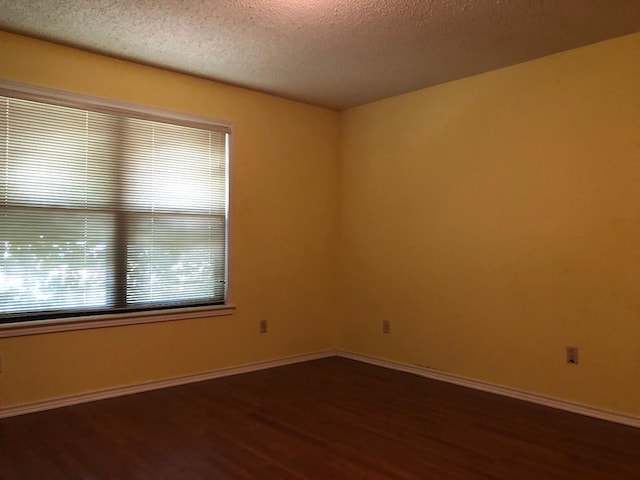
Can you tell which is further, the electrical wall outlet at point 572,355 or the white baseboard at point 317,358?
the electrical wall outlet at point 572,355

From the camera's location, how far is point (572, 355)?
3.49m

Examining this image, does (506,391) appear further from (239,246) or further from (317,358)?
(239,246)

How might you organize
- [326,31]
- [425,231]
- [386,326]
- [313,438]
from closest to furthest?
[313,438] → [326,31] → [425,231] → [386,326]

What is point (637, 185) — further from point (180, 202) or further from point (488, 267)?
point (180, 202)

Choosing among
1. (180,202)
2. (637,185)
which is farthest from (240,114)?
(637,185)

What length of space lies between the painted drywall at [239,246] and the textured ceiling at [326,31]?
0.20 metres

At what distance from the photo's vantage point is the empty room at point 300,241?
2.93 metres

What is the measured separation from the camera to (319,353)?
5020 millimetres

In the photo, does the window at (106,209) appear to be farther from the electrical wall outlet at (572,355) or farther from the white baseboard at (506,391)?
the electrical wall outlet at (572,355)

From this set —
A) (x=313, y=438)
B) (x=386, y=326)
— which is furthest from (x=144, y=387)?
(x=386, y=326)

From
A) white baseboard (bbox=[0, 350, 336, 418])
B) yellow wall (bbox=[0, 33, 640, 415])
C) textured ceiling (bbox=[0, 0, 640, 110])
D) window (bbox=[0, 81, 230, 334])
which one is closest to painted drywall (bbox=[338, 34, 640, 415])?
yellow wall (bbox=[0, 33, 640, 415])

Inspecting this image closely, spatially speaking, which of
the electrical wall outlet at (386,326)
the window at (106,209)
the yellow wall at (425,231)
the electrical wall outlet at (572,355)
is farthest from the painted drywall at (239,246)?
the electrical wall outlet at (572,355)

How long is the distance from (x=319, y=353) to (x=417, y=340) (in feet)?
3.40

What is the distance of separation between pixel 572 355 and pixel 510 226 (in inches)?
38.4
